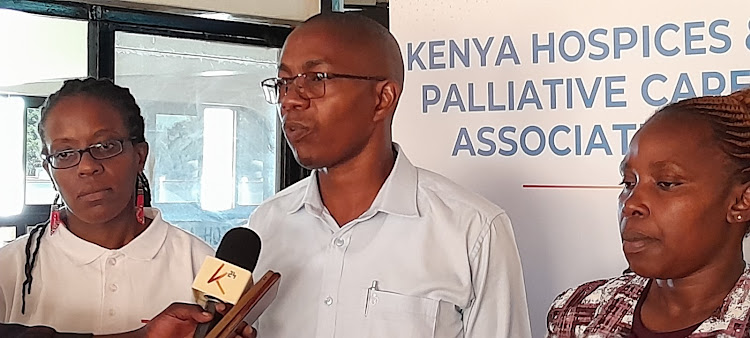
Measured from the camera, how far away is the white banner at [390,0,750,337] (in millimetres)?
2109

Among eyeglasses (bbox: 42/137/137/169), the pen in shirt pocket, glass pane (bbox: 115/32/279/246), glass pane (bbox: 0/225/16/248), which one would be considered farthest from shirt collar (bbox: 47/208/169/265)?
glass pane (bbox: 115/32/279/246)

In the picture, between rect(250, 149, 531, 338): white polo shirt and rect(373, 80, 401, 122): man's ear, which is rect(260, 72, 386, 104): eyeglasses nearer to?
rect(373, 80, 401, 122): man's ear

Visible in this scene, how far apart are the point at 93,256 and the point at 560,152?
3.78 ft

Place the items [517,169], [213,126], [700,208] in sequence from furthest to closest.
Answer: [213,126], [517,169], [700,208]

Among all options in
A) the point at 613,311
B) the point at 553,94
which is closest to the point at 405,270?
the point at 613,311

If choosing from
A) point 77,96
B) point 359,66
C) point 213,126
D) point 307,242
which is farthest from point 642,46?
point 213,126

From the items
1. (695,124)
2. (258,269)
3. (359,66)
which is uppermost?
(359,66)

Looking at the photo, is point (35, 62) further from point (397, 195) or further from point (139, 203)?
point (397, 195)

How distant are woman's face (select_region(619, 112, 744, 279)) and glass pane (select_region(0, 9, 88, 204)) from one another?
116 inches

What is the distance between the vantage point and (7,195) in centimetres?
366

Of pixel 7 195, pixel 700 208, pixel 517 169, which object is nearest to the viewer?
pixel 700 208

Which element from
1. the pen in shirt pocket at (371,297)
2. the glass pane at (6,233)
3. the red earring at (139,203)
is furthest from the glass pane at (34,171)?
the pen in shirt pocket at (371,297)

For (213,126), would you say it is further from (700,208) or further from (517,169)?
(700,208)

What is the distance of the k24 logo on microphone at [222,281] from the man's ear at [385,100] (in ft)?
1.60
